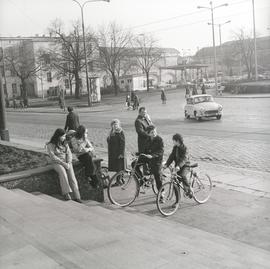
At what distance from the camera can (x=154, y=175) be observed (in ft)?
26.7

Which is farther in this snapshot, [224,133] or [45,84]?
[45,84]

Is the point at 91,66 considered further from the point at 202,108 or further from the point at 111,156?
the point at 111,156

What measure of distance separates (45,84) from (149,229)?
69.8 meters

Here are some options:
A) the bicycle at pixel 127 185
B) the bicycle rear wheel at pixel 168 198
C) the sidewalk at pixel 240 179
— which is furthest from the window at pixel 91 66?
the bicycle rear wheel at pixel 168 198

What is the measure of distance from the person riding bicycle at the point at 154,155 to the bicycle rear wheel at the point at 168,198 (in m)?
0.54

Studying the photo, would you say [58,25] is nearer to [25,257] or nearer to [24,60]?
[24,60]

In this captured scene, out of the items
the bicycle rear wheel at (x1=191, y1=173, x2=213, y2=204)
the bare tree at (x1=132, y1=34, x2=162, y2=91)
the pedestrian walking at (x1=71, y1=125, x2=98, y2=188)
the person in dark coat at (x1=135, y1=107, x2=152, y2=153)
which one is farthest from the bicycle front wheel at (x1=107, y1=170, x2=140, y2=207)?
the bare tree at (x1=132, y1=34, x2=162, y2=91)

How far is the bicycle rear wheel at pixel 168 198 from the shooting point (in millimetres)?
7378

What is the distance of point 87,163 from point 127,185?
0.93 metres

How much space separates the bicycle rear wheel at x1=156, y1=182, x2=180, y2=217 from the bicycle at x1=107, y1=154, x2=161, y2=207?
65 centimetres

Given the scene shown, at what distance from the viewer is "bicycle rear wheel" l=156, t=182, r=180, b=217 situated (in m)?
7.38

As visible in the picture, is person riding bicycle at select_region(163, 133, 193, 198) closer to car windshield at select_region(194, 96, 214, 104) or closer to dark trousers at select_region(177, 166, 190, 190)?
dark trousers at select_region(177, 166, 190, 190)

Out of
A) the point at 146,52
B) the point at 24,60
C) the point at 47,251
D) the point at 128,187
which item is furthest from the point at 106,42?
the point at 47,251

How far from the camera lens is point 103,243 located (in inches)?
190
